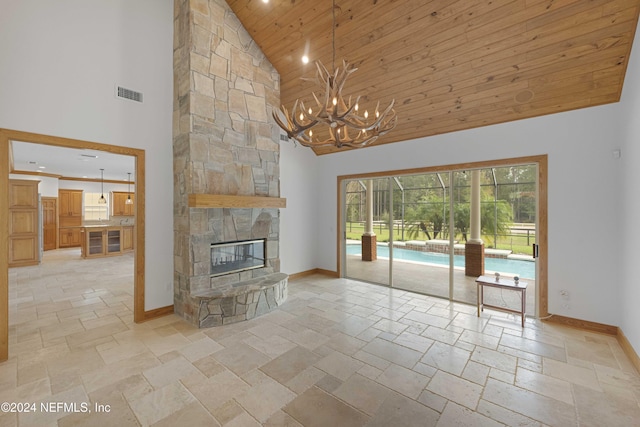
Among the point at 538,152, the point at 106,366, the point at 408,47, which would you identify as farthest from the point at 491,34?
the point at 106,366

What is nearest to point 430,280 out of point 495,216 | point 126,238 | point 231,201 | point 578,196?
point 495,216

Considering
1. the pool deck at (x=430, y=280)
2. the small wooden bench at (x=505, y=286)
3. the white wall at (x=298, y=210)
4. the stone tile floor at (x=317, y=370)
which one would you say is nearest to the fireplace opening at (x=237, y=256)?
the stone tile floor at (x=317, y=370)

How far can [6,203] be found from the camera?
9.20ft

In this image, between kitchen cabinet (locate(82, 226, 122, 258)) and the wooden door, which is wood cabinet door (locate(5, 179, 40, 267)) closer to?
kitchen cabinet (locate(82, 226, 122, 258))

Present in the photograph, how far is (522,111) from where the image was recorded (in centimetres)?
377

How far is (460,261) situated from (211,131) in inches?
185

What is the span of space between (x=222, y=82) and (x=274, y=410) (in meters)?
4.18

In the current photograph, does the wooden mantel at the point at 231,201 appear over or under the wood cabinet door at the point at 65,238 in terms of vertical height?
over

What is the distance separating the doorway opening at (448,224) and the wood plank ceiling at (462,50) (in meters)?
0.90

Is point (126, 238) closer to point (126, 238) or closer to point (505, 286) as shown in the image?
point (126, 238)

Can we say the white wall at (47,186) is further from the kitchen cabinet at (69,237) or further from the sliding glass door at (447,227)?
the sliding glass door at (447,227)

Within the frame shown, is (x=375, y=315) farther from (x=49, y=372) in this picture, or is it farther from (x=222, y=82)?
(x=222, y=82)

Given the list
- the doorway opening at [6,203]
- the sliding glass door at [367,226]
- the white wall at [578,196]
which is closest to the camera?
the doorway opening at [6,203]

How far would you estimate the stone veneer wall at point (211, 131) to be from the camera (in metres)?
3.74
